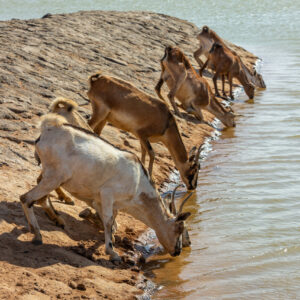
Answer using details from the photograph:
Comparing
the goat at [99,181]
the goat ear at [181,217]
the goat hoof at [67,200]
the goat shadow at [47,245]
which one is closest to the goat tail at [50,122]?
the goat at [99,181]

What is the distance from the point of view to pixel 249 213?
945 centimetres

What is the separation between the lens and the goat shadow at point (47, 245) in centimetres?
670

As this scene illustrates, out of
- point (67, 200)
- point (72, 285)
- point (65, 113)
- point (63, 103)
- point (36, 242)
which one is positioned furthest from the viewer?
point (67, 200)

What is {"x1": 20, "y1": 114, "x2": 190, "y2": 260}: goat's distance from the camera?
6.98m

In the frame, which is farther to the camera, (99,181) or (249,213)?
(249,213)

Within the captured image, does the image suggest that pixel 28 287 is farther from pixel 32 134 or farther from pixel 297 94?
pixel 297 94

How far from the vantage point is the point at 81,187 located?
7254 mm

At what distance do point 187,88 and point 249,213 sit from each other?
6077mm

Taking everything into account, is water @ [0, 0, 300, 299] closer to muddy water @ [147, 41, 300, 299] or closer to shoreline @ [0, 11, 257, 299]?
muddy water @ [147, 41, 300, 299]

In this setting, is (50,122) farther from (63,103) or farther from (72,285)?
(72,285)

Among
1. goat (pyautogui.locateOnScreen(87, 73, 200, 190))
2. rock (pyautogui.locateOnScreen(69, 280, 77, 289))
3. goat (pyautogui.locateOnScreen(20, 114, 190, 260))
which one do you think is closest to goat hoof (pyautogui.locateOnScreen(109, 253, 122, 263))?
goat (pyautogui.locateOnScreen(20, 114, 190, 260))

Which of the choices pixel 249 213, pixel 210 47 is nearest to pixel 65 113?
pixel 249 213

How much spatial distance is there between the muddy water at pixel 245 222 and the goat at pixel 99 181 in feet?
1.82

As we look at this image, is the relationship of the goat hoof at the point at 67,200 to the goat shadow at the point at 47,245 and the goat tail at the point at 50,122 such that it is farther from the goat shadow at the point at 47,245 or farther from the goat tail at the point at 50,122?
the goat tail at the point at 50,122
